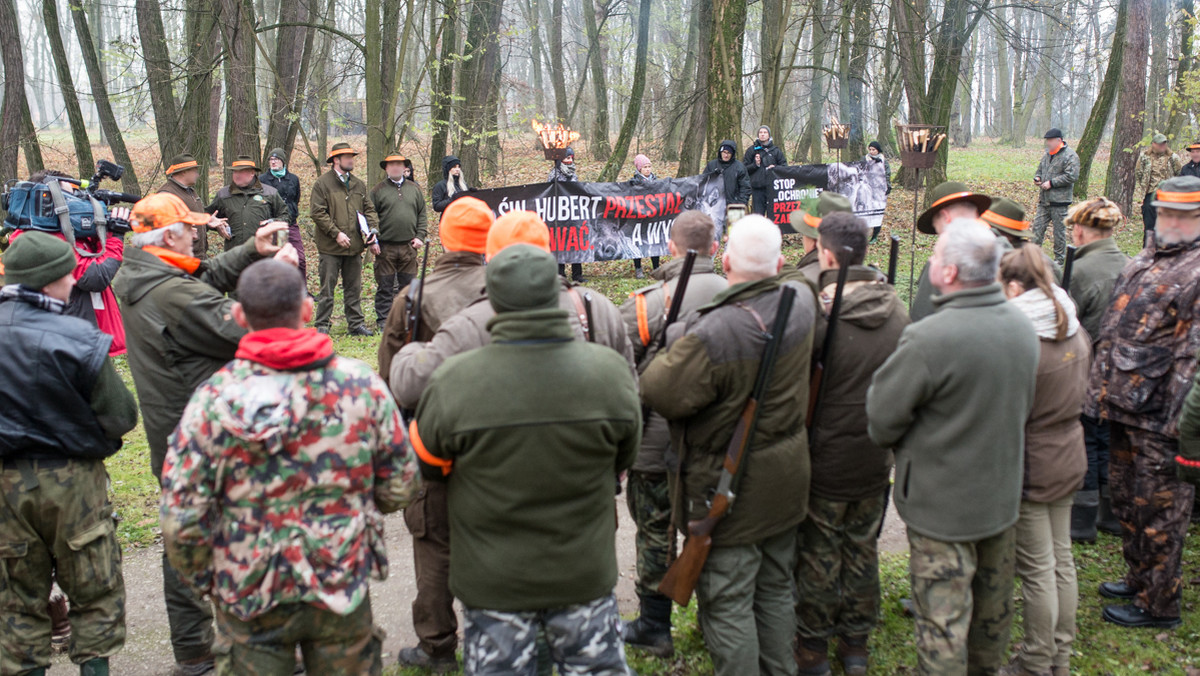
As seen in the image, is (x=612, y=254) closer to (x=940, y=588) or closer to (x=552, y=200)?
(x=552, y=200)

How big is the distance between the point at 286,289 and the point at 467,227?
1435 millimetres

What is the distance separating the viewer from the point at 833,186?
15352mm

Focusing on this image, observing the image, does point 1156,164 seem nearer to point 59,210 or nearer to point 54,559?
point 59,210

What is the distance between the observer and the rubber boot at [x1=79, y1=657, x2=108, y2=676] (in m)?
3.81

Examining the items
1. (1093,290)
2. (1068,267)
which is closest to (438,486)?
(1068,267)

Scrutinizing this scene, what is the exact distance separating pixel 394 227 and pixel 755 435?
802 centimetres

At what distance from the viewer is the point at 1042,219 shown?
46.9ft

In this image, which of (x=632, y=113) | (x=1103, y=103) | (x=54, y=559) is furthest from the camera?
(x=632, y=113)

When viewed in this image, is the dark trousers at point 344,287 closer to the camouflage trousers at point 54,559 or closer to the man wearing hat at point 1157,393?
the camouflage trousers at point 54,559

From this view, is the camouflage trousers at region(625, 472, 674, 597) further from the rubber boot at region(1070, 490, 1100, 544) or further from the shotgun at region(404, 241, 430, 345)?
the rubber boot at region(1070, 490, 1100, 544)

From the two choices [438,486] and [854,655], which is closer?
[438,486]

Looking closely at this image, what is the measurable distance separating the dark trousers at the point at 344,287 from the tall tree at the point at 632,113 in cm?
877

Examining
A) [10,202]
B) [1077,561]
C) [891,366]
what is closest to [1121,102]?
[1077,561]

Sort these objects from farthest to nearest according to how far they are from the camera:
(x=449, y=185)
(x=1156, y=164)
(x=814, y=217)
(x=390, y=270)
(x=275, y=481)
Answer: (x=1156, y=164)
(x=449, y=185)
(x=390, y=270)
(x=814, y=217)
(x=275, y=481)
